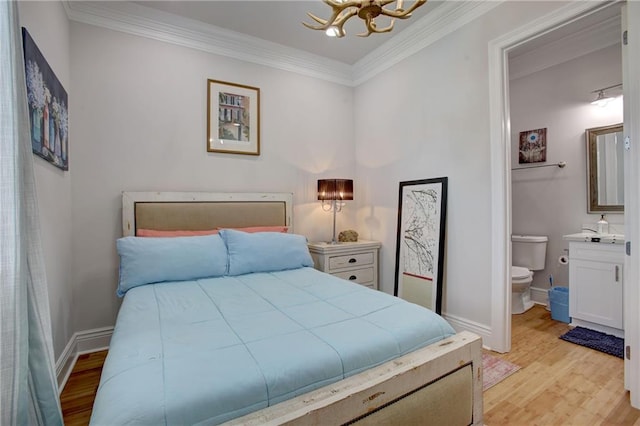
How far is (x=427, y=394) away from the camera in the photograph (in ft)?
3.88

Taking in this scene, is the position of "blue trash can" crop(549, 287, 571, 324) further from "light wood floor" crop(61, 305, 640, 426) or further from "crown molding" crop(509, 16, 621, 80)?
"crown molding" crop(509, 16, 621, 80)

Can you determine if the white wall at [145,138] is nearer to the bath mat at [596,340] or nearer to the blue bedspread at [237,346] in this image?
the blue bedspread at [237,346]

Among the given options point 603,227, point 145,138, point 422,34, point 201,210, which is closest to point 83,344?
point 201,210

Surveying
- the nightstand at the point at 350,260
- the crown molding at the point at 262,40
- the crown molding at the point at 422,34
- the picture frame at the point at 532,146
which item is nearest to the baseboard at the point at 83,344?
the nightstand at the point at 350,260

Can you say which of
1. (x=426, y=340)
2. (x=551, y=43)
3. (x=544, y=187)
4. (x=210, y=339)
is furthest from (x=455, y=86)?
(x=210, y=339)

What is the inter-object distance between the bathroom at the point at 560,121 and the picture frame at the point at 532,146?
0.01 m

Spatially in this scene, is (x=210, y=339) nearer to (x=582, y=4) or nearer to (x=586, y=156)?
(x=582, y=4)

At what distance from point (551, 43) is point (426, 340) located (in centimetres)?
364

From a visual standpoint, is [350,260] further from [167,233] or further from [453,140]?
[167,233]

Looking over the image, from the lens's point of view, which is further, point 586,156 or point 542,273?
point 542,273

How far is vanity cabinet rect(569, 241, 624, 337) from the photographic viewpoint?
8.45 feet

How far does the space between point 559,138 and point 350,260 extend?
272cm

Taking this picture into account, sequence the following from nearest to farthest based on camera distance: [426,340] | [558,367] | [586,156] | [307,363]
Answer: [307,363] < [426,340] < [558,367] < [586,156]

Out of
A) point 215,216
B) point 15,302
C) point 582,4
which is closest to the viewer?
point 15,302
